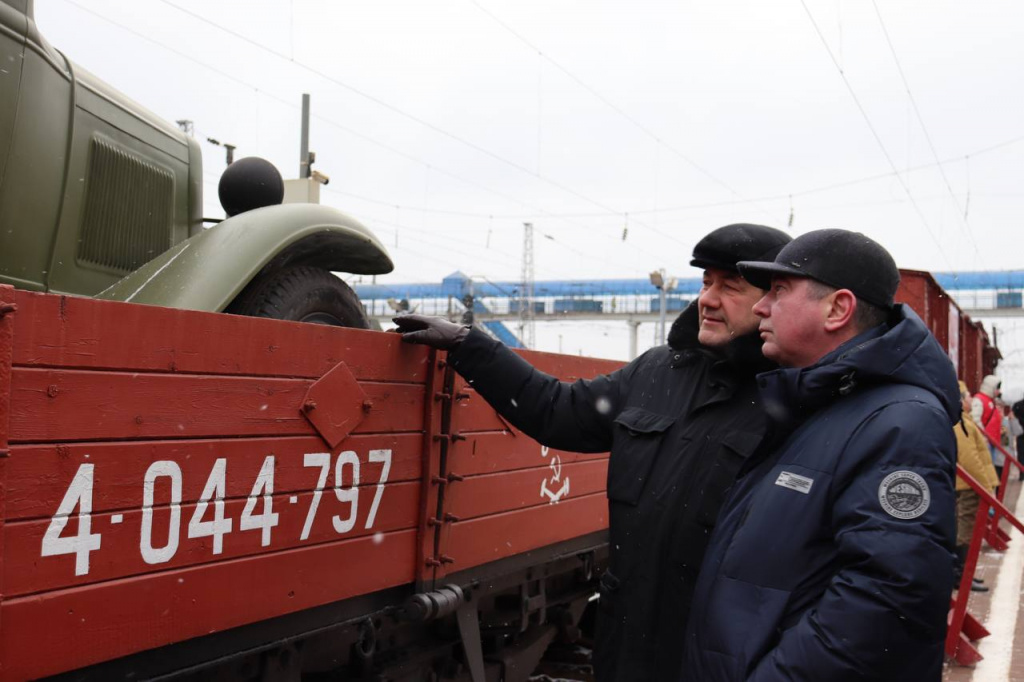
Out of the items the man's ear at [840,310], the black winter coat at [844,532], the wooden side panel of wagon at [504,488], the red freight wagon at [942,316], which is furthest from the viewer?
the red freight wagon at [942,316]

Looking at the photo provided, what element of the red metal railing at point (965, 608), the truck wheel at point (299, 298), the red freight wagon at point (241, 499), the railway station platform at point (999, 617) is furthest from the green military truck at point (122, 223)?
the railway station platform at point (999, 617)

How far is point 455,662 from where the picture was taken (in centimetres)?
347

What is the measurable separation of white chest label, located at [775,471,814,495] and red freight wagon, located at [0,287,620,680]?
1235 millimetres

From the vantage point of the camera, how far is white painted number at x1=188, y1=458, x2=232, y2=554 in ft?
7.02

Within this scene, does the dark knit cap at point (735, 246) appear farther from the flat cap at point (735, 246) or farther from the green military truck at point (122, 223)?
the green military truck at point (122, 223)

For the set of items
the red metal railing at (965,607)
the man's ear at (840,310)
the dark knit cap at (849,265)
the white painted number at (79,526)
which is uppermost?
the dark knit cap at (849,265)

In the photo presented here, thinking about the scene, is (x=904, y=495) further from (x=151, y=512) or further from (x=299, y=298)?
(x=299, y=298)

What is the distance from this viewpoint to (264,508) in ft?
7.67

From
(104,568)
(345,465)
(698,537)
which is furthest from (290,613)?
(698,537)

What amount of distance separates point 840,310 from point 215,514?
1.54 meters

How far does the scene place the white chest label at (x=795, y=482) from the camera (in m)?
1.89

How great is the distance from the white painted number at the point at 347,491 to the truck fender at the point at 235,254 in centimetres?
91

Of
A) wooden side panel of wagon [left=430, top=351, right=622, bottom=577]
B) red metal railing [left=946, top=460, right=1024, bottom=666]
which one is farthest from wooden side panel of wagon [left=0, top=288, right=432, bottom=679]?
red metal railing [left=946, top=460, right=1024, bottom=666]

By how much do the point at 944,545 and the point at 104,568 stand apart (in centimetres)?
171
